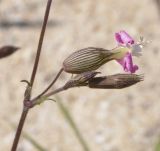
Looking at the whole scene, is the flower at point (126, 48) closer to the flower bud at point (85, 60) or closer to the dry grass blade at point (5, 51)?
the flower bud at point (85, 60)

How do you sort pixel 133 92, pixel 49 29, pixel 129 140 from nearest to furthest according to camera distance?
pixel 129 140 < pixel 133 92 < pixel 49 29

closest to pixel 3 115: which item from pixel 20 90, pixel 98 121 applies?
pixel 20 90

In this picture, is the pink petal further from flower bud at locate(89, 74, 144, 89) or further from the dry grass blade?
the dry grass blade

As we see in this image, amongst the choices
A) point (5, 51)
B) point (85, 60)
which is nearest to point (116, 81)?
point (85, 60)

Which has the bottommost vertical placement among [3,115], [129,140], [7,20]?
[129,140]

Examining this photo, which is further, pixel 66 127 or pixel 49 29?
pixel 49 29

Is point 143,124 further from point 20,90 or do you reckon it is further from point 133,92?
point 20,90

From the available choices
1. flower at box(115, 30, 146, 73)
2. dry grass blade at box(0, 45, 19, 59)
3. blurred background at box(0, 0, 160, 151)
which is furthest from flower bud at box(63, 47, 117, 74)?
blurred background at box(0, 0, 160, 151)
